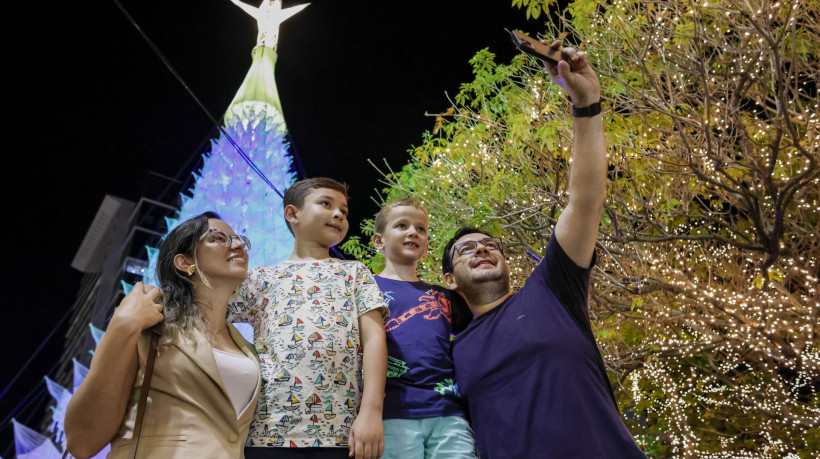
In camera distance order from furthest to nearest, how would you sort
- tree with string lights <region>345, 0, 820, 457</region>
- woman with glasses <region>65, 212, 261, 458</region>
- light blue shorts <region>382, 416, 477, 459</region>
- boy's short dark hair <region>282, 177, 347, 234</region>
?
1. tree with string lights <region>345, 0, 820, 457</region>
2. boy's short dark hair <region>282, 177, 347, 234</region>
3. light blue shorts <region>382, 416, 477, 459</region>
4. woman with glasses <region>65, 212, 261, 458</region>

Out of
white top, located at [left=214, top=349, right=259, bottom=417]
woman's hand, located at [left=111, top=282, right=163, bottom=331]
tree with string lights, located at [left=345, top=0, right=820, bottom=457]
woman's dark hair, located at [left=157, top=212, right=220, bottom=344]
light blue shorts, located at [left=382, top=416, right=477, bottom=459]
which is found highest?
tree with string lights, located at [left=345, top=0, right=820, bottom=457]

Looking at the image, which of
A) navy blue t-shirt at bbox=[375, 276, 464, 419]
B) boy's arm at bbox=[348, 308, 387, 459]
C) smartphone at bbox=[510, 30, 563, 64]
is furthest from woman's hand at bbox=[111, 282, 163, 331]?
smartphone at bbox=[510, 30, 563, 64]

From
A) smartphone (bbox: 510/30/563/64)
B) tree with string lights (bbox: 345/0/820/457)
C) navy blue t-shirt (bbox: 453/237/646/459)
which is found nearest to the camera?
smartphone (bbox: 510/30/563/64)

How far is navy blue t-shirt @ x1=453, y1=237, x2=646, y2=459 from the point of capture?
2.29 meters

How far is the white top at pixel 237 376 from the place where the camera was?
7.63 ft

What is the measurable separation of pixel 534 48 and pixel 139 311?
1734mm

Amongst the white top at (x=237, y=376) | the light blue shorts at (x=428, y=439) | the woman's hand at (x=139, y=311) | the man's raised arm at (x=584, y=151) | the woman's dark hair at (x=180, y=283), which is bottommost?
the light blue shorts at (x=428, y=439)

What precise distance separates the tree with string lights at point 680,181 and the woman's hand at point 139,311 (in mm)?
3520

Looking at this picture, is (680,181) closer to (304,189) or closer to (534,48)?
(304,189)

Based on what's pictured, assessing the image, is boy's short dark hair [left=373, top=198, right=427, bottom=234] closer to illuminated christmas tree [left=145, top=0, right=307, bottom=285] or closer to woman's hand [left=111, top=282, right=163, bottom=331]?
woman's hand [left=111, top=282, right=163, bottom=331]

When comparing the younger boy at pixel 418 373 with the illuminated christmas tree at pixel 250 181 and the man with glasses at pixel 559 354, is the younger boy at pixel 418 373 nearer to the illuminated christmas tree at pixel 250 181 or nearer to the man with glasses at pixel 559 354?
the man with glasses at pixel 559 354

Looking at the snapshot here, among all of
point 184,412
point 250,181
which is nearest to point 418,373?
point 184,412

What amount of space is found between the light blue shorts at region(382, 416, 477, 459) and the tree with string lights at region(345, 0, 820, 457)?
108 inches

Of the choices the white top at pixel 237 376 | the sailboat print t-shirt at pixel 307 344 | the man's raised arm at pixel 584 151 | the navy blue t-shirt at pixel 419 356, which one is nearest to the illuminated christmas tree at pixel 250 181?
the navy blue t-shirt at pixel 419 356
